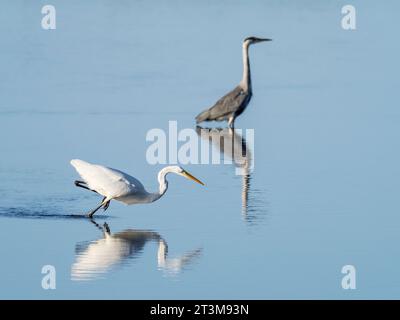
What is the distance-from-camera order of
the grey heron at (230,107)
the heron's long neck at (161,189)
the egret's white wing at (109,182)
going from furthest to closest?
the grey heron at (230,107)
the heron's long neck at (161,189)
the egret's white wing at (109,182)

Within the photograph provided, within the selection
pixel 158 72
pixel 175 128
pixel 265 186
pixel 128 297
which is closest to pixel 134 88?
pixel 158 72

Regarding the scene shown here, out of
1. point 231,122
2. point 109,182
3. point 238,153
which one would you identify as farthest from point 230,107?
point 109,182

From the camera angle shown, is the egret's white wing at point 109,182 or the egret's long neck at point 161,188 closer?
the egret's white wing at point 109,182

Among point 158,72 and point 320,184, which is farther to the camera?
point 158,72

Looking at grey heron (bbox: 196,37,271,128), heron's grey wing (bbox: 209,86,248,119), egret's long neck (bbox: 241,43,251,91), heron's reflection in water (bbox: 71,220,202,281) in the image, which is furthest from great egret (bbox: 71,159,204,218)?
egret's long neck (bbox: 241,43,251,91)

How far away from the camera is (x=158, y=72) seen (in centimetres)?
2362

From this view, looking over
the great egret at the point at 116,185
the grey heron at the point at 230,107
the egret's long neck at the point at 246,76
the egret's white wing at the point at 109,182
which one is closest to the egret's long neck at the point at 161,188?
the great egret at the point at 116,185

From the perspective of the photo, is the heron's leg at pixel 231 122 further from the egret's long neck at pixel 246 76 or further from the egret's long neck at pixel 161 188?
the egret's long neck at pixel 161 188

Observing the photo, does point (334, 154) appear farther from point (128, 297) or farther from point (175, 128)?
point (128, 297)

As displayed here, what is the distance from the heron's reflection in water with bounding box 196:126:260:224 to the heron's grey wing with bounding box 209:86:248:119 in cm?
25

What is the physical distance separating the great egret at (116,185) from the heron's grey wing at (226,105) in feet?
21.6

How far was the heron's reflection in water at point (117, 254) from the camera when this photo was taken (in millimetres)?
11336

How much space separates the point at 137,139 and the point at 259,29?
32.2 feet

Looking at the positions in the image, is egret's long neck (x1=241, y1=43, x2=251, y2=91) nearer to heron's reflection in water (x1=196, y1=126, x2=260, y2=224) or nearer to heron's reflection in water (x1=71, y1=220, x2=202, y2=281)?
heron's reflection in water (x1=196, y1=126, x2=260, y2=224)
